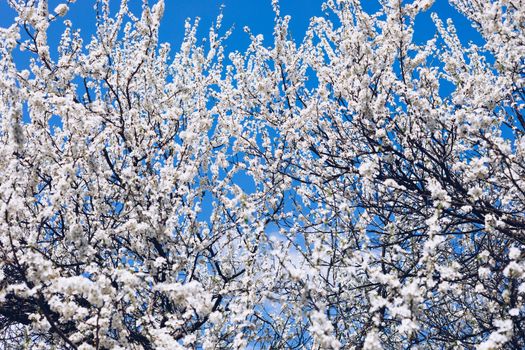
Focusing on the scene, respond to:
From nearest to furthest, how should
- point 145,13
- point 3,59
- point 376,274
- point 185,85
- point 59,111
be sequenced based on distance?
point 376,274 → point 59,111 → point 3,59 → point 145,13 → point 185,85

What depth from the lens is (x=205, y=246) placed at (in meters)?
6.06

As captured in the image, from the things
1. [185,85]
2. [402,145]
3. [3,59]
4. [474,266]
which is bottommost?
[474,266]

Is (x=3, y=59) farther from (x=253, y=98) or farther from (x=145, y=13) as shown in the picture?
(x=253, y=98)

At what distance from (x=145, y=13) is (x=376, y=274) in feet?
14.8

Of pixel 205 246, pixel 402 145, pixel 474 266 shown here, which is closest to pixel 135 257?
pixel 205 246

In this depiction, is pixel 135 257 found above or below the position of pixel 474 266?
above

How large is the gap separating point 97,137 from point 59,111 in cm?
53

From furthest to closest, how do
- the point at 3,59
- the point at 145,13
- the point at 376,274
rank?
1. the point at 145,13
2. the point at 3,59
3. the point at 376,274

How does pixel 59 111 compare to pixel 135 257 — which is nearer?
pixel 59 111

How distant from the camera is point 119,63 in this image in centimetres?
666

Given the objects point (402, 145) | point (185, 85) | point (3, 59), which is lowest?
point (402, 145)

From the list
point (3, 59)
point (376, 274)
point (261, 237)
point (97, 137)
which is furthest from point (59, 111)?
point (376, 274)

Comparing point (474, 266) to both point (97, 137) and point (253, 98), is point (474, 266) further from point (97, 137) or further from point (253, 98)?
point (97, 137)

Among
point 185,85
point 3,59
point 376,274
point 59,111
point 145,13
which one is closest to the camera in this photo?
point 376,274
